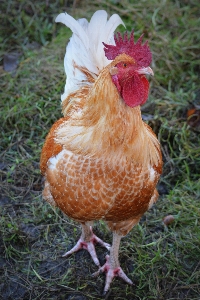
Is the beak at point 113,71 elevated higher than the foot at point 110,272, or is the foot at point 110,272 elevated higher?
the beak at point 113,71

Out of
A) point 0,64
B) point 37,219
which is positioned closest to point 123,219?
point 37,219

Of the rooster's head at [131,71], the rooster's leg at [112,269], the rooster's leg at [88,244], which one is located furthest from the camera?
the rooster's leg at [88,244]

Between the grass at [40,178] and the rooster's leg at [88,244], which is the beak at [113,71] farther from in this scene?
the grass at [40,178]

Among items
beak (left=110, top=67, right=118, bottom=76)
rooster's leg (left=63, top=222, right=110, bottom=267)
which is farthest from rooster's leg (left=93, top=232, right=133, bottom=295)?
beak (left=110, top=67, right=118, bottom=76)

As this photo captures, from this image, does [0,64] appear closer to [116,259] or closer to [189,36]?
[189,36]

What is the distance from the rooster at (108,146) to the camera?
8.04 feet

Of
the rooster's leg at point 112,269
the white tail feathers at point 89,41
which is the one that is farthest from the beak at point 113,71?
the rooster's leg at point 112,269

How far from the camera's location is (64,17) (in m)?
3.05

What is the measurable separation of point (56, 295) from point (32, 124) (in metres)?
1.95

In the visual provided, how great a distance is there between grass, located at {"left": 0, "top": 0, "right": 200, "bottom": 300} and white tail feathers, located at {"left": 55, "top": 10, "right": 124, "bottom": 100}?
1267 mm

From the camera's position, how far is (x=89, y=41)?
3055mm

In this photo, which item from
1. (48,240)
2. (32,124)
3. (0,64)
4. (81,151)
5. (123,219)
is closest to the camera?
(81,151)

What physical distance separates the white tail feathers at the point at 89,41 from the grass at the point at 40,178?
1.27 meters

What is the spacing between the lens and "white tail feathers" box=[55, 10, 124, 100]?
3016mm
